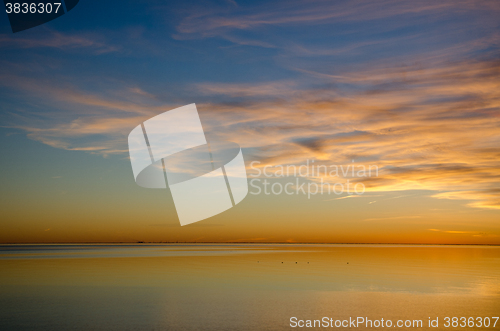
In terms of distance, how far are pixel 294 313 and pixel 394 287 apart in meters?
8.89

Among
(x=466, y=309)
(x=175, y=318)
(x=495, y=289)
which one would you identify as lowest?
(x=495, y=289)

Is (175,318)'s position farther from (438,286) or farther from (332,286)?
(438,286)

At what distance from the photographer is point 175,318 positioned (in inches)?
536

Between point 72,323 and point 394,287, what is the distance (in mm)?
16099

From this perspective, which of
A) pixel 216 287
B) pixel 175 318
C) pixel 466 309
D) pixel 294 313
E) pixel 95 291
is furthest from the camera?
pixel 216 287

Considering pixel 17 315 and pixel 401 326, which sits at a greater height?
pixel 17 315

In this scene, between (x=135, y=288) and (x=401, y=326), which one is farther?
(x=135, y=288)

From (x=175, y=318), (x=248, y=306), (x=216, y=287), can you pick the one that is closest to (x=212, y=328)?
(x=175, y=318)

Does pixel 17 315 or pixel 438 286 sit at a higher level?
pixel 17 315

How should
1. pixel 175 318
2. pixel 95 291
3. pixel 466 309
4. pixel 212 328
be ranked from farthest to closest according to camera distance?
pixel 95 291
pixel 466 309
pixel 175 318
pixel 212 328

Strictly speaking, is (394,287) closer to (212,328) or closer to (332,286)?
(332,286)

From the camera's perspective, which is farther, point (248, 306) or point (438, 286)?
point (438, 286)

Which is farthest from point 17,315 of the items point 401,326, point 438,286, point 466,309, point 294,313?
point 438,286

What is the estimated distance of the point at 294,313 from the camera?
14.6 meters
